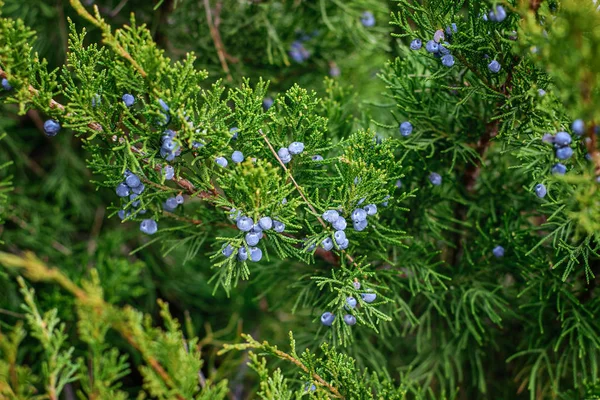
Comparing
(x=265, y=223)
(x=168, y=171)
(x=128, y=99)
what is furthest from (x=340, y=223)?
(x=128, y=99)

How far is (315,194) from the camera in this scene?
98cm

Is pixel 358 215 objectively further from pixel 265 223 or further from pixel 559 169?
pixel 559 169

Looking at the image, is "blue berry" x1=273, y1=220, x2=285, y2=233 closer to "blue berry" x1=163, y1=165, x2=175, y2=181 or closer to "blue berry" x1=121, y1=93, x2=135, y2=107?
"blue berry" x1=163, y1=165, x2=175, y2=181

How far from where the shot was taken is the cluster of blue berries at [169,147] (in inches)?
33.4

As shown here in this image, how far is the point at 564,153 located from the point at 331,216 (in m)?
0.37

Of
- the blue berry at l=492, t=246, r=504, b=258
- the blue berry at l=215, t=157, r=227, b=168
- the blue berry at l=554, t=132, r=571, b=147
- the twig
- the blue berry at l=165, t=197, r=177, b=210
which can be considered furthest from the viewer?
the twig

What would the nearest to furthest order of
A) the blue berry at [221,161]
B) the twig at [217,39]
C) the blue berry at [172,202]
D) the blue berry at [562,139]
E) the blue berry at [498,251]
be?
1. the blue berry at [562,139]
2. the blue berry at [221,161]
3. the blue berry at [172,202]
4. the blue berry at [498,251]
5. the twig at [217,39]

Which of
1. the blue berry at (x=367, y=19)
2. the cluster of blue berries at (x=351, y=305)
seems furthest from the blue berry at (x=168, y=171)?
the blue berry at (x=367, y=19)

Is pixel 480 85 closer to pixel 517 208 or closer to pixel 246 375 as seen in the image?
pixel 517 208

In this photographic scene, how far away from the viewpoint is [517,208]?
122 cm

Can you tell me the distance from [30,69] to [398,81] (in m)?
0.69

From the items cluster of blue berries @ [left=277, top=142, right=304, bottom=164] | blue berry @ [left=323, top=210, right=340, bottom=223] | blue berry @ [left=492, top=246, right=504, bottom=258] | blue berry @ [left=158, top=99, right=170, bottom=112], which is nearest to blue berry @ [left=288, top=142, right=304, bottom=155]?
cluster of blue berries @ [left=277, top=142, right=304, bottom=164]

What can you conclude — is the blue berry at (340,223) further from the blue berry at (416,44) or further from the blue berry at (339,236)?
the blue berry at (416,44)

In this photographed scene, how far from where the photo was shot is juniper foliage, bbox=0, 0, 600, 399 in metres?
0.85
